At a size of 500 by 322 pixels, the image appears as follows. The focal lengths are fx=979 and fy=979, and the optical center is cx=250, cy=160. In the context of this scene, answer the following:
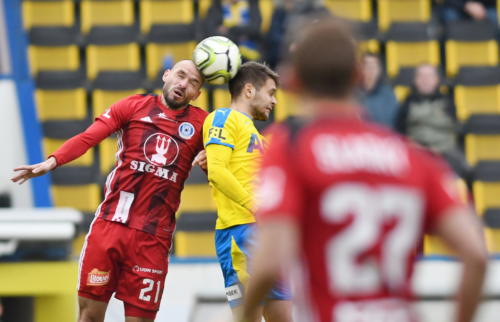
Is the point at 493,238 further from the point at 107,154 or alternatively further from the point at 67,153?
the point at 67,153

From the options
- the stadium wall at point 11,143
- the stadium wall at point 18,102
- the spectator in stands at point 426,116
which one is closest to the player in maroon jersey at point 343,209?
the spectator in stands at point 426,116

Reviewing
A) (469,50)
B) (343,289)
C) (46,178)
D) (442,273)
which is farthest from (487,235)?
(343,289)

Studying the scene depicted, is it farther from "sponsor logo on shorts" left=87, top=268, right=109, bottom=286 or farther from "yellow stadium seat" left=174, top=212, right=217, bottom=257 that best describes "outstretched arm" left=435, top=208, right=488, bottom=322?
"yellow stadium seat" left=174, top=212, right=217, bottom=257

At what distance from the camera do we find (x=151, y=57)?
10.1m

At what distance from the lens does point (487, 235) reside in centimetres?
905

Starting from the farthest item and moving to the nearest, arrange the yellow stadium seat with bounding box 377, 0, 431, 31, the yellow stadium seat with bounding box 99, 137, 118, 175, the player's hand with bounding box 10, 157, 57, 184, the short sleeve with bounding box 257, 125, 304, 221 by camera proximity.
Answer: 1. the yellow stadium seat with bounding box 377, 0, 431, 31
2. the yellow stadium seat with bounding box 99, 137, 118, 175
3. the player's hand with bounding box 10, 157, 57, 184
4. the short sleeve with bounding box 257, 125, 304, 221

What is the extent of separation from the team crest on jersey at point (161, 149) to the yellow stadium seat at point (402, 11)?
5.27 metres

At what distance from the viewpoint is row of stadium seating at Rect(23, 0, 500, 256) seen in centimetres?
973

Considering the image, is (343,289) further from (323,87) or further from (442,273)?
(442,273)

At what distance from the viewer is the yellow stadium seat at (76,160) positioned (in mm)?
9602

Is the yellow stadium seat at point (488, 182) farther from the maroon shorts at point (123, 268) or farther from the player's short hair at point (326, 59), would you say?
the player's short hair at point (326, 59)

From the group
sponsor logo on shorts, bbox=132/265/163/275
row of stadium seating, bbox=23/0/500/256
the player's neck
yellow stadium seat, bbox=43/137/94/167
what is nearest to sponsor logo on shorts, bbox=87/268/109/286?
sponsor logo on shorts, bbox=132/265/163/275

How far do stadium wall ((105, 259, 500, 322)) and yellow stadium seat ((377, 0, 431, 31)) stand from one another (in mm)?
3284

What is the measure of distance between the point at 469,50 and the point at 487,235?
7.19 feet
